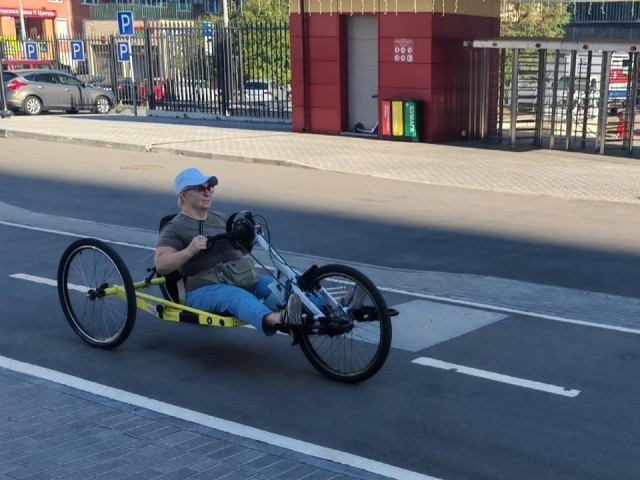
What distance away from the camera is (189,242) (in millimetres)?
6797

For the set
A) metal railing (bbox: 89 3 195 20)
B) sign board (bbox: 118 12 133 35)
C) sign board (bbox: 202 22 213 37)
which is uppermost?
metal railing (bbox: 89 3 195 20)

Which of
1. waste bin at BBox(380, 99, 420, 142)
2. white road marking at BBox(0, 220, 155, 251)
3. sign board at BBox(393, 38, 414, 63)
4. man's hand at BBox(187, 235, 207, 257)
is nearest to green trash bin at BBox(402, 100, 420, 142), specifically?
waste bin at BBox(380, 99, 420, 142)

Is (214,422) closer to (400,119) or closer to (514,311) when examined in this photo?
(514,311)

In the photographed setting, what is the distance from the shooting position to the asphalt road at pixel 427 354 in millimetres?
5383

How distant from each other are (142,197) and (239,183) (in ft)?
7.32

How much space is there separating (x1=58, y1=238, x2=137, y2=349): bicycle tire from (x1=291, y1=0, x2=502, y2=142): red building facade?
52.3 feet

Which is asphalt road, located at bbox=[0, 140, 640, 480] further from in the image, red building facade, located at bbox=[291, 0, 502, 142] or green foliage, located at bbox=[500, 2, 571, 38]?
green foliage, located at bbox=[500, 2, 571, 38]

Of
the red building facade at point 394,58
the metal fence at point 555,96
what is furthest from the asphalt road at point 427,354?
the red building facade at point 394,58

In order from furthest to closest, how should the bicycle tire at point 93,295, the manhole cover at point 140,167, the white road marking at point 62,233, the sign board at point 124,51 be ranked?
1. the sign board at point 124,51
2. the manhole cover at point 140,167
3. the white road marking at point 62,233
4. the bicycle tire at point 93,295

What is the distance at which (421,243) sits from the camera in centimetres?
1141

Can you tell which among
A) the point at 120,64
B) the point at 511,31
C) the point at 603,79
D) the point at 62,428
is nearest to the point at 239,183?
the point at 603,79

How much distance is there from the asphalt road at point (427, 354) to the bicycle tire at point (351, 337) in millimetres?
129

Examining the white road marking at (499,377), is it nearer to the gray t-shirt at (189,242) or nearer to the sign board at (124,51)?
the gray t-shirt at (189,242)

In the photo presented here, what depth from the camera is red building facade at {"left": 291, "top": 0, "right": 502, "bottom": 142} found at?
72.9 ft
